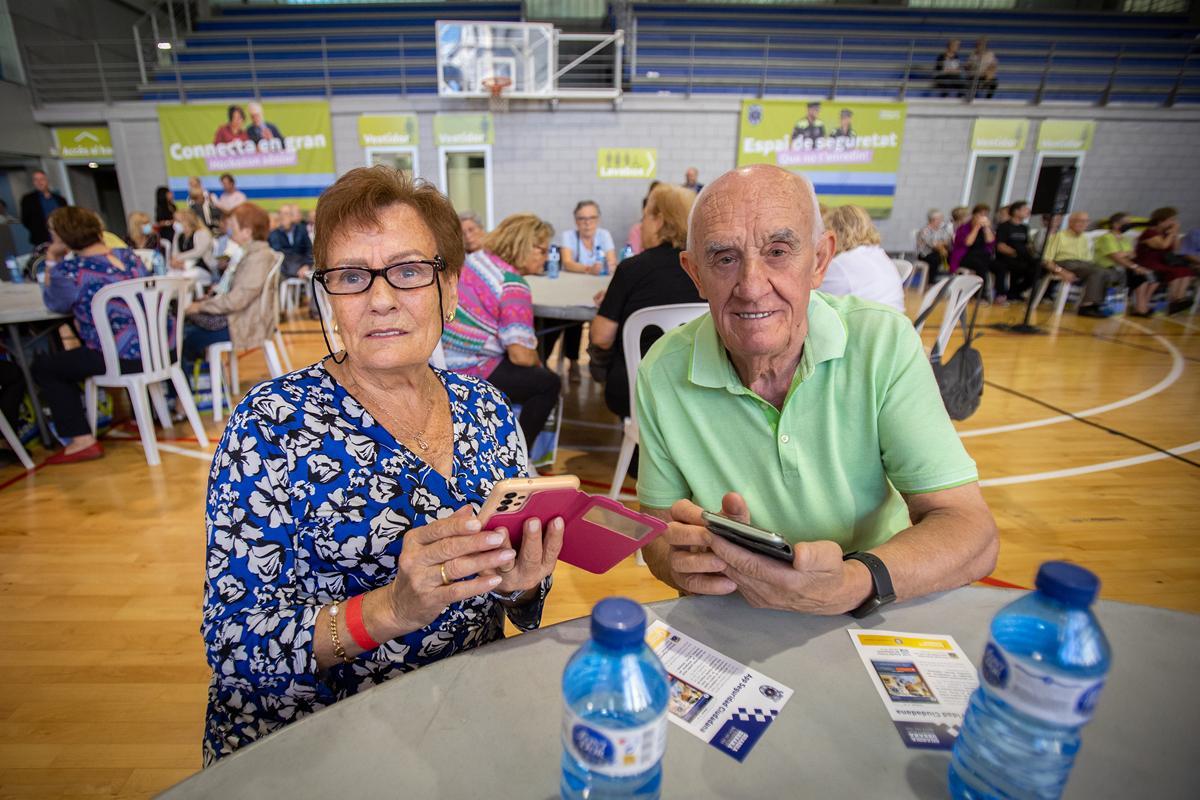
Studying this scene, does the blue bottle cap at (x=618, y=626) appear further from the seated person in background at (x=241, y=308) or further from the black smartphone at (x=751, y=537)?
the seated person in background at (x=241, y=308)

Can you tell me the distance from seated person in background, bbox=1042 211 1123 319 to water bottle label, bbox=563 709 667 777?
10.3 meters

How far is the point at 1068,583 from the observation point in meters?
0.52

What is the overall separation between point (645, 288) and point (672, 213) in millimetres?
494

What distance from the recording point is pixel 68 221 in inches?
129

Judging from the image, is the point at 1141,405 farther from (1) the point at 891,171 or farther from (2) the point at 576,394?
(1) the point at 891,171

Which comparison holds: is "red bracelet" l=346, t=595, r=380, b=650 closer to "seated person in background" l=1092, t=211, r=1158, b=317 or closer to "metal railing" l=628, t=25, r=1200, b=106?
"seated person in background" l=1092, t=211, r=1158, b=317

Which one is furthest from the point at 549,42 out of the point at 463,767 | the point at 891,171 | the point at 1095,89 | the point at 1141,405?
the point at 463,767

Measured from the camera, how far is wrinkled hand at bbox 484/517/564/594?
83cm

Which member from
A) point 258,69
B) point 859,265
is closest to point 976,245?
point 859,265

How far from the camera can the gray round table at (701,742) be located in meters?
0.62

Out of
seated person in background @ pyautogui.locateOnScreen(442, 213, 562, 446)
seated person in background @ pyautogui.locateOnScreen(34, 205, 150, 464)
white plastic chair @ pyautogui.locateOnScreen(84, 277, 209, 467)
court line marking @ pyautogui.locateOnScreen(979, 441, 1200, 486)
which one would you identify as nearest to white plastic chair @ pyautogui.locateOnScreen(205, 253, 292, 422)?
white plastic chair @ pyautogui.locateOnScreen(84, 277, 209, 467)

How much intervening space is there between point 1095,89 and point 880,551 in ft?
49.7

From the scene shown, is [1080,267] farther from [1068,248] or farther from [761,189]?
[761,189]

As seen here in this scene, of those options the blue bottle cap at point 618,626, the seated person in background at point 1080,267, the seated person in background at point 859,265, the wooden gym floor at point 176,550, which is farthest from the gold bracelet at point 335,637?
the seated person in background at point 1080,267
